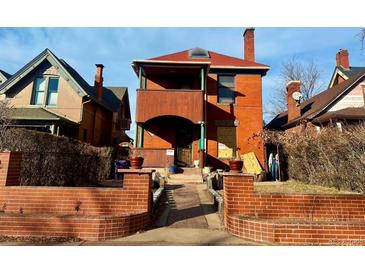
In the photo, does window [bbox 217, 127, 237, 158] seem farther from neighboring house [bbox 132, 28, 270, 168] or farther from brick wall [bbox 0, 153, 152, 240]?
brick wall [bbox 0, 153, 152, 240]

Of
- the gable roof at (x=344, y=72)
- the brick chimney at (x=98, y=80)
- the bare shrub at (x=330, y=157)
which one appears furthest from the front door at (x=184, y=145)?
the gable roof at (x=344, y=72)

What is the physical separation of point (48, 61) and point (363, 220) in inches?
771

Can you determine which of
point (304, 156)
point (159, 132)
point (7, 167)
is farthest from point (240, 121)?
point (7, 167)

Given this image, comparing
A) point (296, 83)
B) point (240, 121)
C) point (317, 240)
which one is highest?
point (296, 83)

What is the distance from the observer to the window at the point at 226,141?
16.6 m

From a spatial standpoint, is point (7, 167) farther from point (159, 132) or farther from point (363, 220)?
point (159, 132)

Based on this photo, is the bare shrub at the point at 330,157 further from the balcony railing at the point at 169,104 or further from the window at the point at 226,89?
the window at the point at 226,89

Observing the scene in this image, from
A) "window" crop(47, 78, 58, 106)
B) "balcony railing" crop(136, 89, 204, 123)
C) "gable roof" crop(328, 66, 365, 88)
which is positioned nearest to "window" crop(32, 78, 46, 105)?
"window" crop(47, 78, 58, 106)

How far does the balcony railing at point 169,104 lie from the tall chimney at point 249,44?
313 inches

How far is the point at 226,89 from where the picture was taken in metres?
17.8

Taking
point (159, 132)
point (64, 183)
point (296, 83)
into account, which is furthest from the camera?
point (296, 83)

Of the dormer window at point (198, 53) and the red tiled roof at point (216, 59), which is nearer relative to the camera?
the red tiled roof at point (216, 59)

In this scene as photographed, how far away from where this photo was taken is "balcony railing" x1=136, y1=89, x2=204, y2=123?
1477 cm

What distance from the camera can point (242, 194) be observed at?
5312 mm
